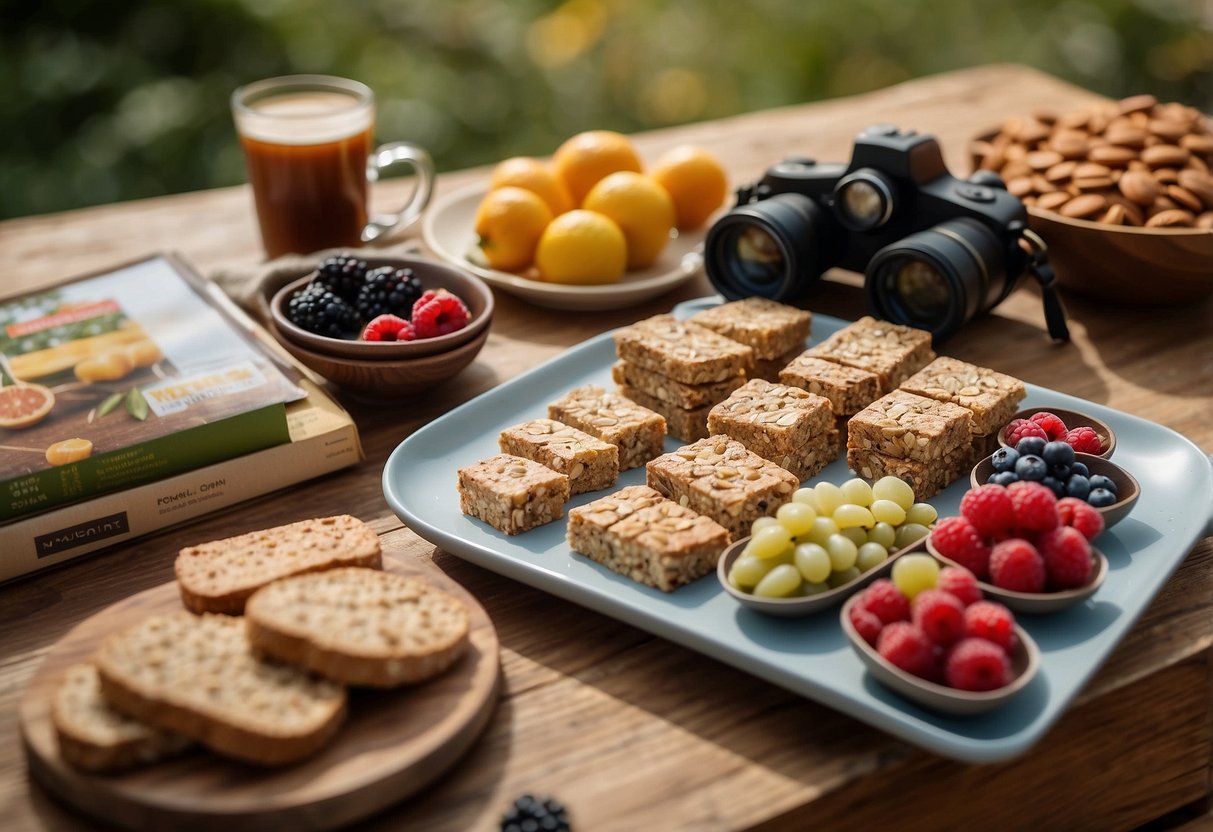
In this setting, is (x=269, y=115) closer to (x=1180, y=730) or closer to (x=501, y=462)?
(x=501, y=462)

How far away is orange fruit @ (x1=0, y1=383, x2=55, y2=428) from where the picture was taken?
5.15 ft

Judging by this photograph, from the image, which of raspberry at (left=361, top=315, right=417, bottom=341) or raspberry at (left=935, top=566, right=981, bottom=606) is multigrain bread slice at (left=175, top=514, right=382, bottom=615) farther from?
raspberry at (left=935, top=566, right=981, bottom=606)

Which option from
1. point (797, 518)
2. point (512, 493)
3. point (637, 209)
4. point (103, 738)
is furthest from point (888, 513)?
point (637, 209)

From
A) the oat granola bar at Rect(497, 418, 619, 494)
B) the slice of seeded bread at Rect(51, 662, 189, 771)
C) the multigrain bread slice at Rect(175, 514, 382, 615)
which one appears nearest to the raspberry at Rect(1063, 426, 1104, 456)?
the oat granola bar at Rect(497, 418, 619, 494)

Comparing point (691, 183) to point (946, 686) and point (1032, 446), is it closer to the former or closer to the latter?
point (1032, 446)

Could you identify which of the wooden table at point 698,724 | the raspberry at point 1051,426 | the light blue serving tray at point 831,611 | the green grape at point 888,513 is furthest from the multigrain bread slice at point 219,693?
the raspberry at point 1051,426

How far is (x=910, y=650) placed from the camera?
1132 mm

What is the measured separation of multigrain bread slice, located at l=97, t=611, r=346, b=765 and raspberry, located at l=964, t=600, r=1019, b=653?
618 millimetres

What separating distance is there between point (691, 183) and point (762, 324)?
1.95 feet

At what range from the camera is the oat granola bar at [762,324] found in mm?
1807

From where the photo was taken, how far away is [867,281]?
6.29ft

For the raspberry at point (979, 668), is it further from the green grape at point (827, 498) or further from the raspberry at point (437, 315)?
the raspberry at point (437, 315)

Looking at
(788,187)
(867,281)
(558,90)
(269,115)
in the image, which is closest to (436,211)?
(269,115)

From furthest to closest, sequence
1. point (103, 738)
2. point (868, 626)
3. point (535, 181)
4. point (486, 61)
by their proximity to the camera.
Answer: point (486, 61), point (535, 181), point (868, 626), point (103, 738)
